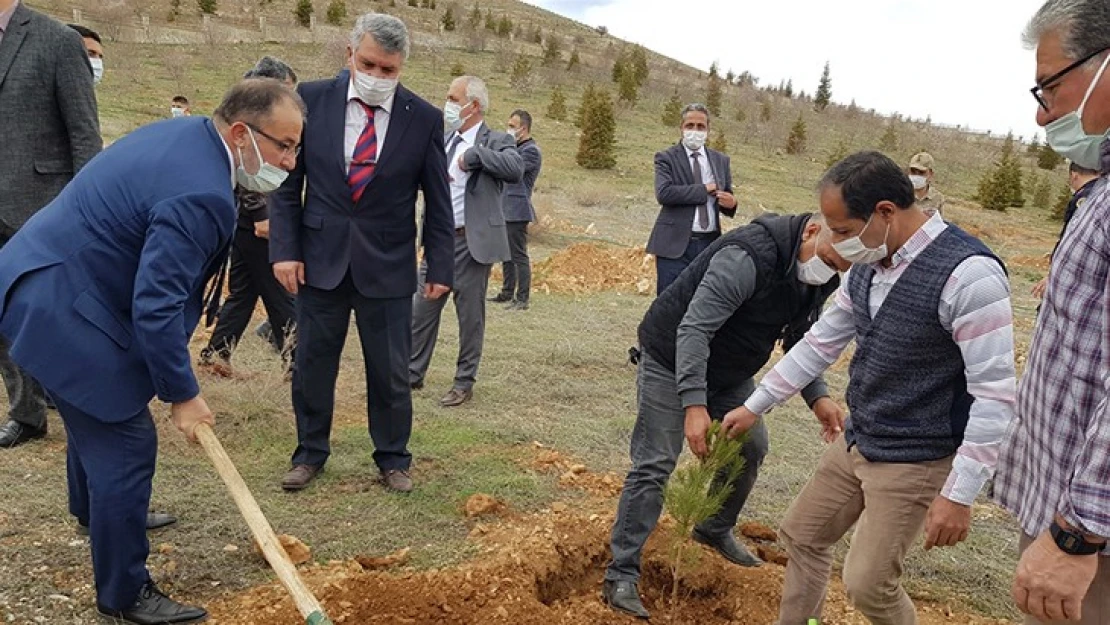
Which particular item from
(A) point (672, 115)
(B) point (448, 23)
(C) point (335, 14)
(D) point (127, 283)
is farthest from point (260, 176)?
(B) point (448, 23)

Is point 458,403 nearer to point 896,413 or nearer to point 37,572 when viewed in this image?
point 37,572

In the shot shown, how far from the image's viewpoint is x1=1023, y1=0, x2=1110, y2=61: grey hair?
1.79 metres

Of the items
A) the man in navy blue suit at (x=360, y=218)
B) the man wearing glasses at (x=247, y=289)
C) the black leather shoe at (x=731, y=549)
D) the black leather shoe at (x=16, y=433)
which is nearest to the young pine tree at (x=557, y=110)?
the man wearing glasses at (x=247, y=289)

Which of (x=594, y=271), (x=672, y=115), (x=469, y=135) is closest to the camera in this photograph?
(x=469, y=135)

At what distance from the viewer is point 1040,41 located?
1890mm

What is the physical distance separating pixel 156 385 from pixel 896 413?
2.29 meters

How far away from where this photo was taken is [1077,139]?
6.28ft

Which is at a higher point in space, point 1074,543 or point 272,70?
point 272,70

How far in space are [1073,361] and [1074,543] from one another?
382 millimetres

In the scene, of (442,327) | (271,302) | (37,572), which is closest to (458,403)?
(271,302)

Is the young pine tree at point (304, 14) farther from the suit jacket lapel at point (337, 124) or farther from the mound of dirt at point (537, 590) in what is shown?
the mound of dirt at point (537, 590)

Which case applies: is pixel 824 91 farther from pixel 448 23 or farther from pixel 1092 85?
pixel 1092 85

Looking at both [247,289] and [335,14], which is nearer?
[247,289]

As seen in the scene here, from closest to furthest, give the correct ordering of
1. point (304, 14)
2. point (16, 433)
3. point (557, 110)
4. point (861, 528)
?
point (861, 528), point (16, 433), point (557, 110), point (304, 14)
